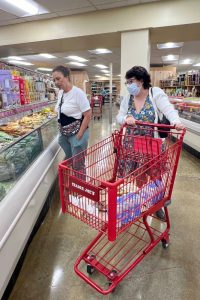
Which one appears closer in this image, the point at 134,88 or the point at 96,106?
the point at 134,88

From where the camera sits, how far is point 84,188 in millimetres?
1303

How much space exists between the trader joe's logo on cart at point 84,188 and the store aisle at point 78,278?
818 millimetres

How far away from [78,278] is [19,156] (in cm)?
113

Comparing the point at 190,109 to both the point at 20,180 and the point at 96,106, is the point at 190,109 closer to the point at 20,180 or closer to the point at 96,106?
the point at 20,180

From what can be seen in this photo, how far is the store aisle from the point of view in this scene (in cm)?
157

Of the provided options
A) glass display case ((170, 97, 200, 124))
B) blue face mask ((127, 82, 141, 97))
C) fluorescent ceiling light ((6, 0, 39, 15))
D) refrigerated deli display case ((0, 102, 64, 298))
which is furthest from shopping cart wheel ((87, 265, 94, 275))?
fluorescent ceiling light ((6, 0, 39, 15))

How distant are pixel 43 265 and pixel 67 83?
1779mm

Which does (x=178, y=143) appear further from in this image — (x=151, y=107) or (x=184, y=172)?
(x=184, y=172)

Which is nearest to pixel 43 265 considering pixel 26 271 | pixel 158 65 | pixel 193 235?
pixel 26 271

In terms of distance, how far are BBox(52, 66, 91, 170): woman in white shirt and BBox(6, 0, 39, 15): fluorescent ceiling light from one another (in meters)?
2.83

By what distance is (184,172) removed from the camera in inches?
148

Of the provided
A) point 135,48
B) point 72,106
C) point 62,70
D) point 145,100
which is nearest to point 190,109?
point 135,48

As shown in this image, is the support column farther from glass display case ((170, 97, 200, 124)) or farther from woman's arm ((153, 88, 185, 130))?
woman's arm ((153, 88, 185, 130))

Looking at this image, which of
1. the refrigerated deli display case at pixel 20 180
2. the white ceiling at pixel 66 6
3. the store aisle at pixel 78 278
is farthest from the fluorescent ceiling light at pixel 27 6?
the store aisle at pixel 78 278
